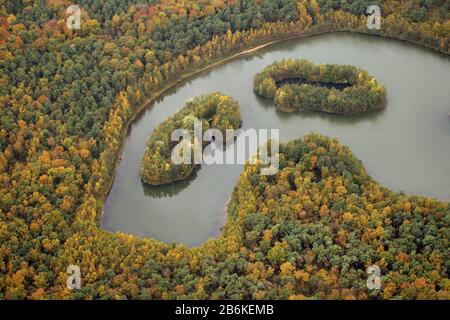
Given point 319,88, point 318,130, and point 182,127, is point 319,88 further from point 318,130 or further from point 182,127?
point 182,127

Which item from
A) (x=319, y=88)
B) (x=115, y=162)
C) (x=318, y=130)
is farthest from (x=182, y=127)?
(x=319, y=88)

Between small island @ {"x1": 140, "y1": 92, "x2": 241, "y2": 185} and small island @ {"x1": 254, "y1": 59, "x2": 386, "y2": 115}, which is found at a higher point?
small island @ {"x1": 254, "y1": 59, "x2": 386, "y2": 115}

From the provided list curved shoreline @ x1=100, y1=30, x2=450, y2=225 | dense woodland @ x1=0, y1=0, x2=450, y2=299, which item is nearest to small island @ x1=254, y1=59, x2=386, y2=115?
curved shoreline @ x1=100, y1=30, x2=450, y2=225

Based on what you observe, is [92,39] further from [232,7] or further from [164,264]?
[164,264]

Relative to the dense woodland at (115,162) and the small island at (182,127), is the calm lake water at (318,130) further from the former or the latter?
the dense woodland at (115,162)

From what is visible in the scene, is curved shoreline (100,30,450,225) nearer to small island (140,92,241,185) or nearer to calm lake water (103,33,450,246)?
calm lake water (103,33,450,246)

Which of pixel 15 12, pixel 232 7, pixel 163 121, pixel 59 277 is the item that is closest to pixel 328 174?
pixel 163 121

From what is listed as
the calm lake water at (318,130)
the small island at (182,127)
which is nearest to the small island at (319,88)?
the calm lake water at (318,130)
